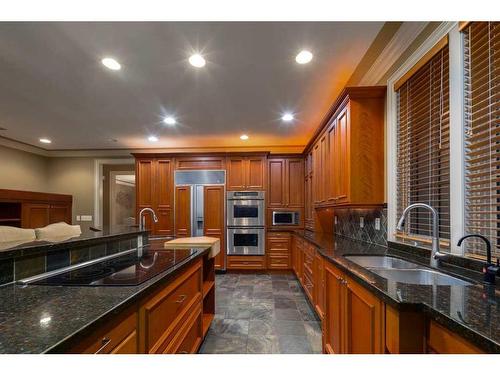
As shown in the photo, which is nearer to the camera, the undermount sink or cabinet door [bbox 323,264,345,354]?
the undermount sink

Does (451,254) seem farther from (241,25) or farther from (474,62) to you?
(241,25)

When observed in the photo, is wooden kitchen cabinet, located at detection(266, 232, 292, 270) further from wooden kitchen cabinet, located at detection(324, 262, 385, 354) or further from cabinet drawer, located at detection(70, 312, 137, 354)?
cabinet drawer, located at detection(70, 312, 137, 354)

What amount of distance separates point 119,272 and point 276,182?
3.70m

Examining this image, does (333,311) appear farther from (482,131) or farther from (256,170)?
(256,170)

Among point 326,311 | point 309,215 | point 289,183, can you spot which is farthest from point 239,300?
point 289,183

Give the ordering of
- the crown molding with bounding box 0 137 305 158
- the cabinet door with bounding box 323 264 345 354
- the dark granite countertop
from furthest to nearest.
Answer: the crown molding with bounding box 0 137 305 158, the cabinet door with bounding box 323 264 345 354, the dark granite countertop

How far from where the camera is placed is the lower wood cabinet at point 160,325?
0.83 meters

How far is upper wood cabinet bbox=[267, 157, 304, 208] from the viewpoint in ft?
15.5

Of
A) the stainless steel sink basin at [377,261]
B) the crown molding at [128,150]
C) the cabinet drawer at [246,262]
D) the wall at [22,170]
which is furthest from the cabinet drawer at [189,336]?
the wall at [22,170]

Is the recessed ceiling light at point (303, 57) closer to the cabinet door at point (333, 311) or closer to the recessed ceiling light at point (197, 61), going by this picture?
the recessed ceiling light at point (197, 61)

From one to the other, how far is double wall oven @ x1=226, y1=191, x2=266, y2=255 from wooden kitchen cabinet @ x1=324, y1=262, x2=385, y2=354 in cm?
252

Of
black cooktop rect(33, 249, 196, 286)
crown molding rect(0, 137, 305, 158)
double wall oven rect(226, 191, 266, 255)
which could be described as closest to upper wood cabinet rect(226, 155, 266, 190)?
double wall oven rect(226, 191, 266, 255)

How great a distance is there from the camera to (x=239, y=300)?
3.21 m

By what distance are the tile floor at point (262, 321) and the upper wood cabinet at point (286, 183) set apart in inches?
58.9
